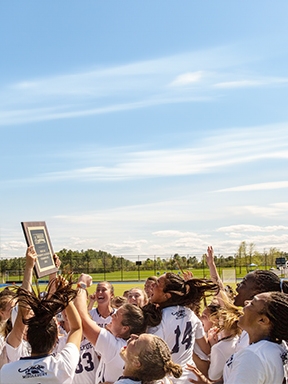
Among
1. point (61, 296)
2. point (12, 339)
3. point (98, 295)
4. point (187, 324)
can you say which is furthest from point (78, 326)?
point (98, 295)

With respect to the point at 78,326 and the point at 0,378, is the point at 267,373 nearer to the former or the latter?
the point at 78,326

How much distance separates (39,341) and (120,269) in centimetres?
5293

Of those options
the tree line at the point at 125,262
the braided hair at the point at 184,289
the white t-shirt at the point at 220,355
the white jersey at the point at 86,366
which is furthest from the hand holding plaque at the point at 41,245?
the tree line at the point at 125,262

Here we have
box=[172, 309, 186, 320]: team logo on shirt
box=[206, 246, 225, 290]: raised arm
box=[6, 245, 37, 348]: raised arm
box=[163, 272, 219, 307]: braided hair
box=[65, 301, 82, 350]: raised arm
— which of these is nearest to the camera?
box=[65, 301, 82, 350]: raised arm

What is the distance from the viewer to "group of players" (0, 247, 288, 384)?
3711mm

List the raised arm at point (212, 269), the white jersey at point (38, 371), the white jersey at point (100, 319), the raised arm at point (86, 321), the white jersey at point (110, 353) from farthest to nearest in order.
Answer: the white jersey at point (100, 319) → the raised arm at point (212, 269) → the white jersey at point (110, 353) → the raised arm at point (86, 321) → the white jersey at point (38, 371)

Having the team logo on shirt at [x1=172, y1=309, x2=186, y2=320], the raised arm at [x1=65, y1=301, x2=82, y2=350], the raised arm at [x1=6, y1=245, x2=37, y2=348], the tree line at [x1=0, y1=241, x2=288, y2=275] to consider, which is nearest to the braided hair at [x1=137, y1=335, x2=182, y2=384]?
the raised arm at [x1=65, y1=301, x2=82, y2=350]

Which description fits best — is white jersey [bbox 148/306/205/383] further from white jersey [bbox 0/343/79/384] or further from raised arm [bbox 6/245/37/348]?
white jersey [bbox 0/343/79/384]

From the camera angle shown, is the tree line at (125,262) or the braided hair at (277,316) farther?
the tree line at (125,262)

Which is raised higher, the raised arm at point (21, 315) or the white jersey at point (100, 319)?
the raised arm at point (21, 315)

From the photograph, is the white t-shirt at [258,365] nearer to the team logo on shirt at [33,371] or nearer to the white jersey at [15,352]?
the team logo on shirt at [33,371]

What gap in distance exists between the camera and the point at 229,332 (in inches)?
215

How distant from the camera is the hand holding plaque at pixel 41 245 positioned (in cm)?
527

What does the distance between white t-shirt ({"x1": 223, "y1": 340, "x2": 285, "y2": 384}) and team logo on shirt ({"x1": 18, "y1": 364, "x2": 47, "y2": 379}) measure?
4.10 ft
